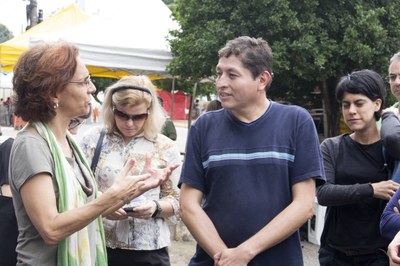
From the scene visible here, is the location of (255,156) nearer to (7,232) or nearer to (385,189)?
(385,189)

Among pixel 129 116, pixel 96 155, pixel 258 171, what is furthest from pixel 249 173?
pixel 96 155

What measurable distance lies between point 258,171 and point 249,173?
0.04 m

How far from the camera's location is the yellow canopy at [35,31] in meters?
9.64

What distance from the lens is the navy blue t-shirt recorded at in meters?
2.77

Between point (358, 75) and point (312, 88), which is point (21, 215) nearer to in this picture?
point (358, 75)

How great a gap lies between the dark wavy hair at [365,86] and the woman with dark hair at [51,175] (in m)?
1.51

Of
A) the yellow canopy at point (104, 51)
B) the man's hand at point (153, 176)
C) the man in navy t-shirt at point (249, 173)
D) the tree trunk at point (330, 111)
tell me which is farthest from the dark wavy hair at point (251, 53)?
the tree trunk at point (330, 111)

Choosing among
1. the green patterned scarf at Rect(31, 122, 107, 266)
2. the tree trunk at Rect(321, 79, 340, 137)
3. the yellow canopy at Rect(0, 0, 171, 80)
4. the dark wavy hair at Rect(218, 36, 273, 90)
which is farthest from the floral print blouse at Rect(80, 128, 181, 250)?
the tree trunk at Rect(321, 79, 340, 137)

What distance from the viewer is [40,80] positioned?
8.26 ft

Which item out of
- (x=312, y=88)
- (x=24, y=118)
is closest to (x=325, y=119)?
(x=312, y=88)

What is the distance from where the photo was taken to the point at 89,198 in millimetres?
2770

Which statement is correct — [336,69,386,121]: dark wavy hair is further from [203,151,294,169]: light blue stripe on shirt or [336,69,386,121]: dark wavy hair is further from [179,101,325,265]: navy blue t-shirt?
[203,151,294,169]: light blue stripe on shirt

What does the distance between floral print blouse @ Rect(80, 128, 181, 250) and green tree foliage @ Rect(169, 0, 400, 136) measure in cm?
638

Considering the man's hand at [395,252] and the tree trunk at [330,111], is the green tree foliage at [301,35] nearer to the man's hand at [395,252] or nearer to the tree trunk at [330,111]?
the tree trunk at [330,111]
